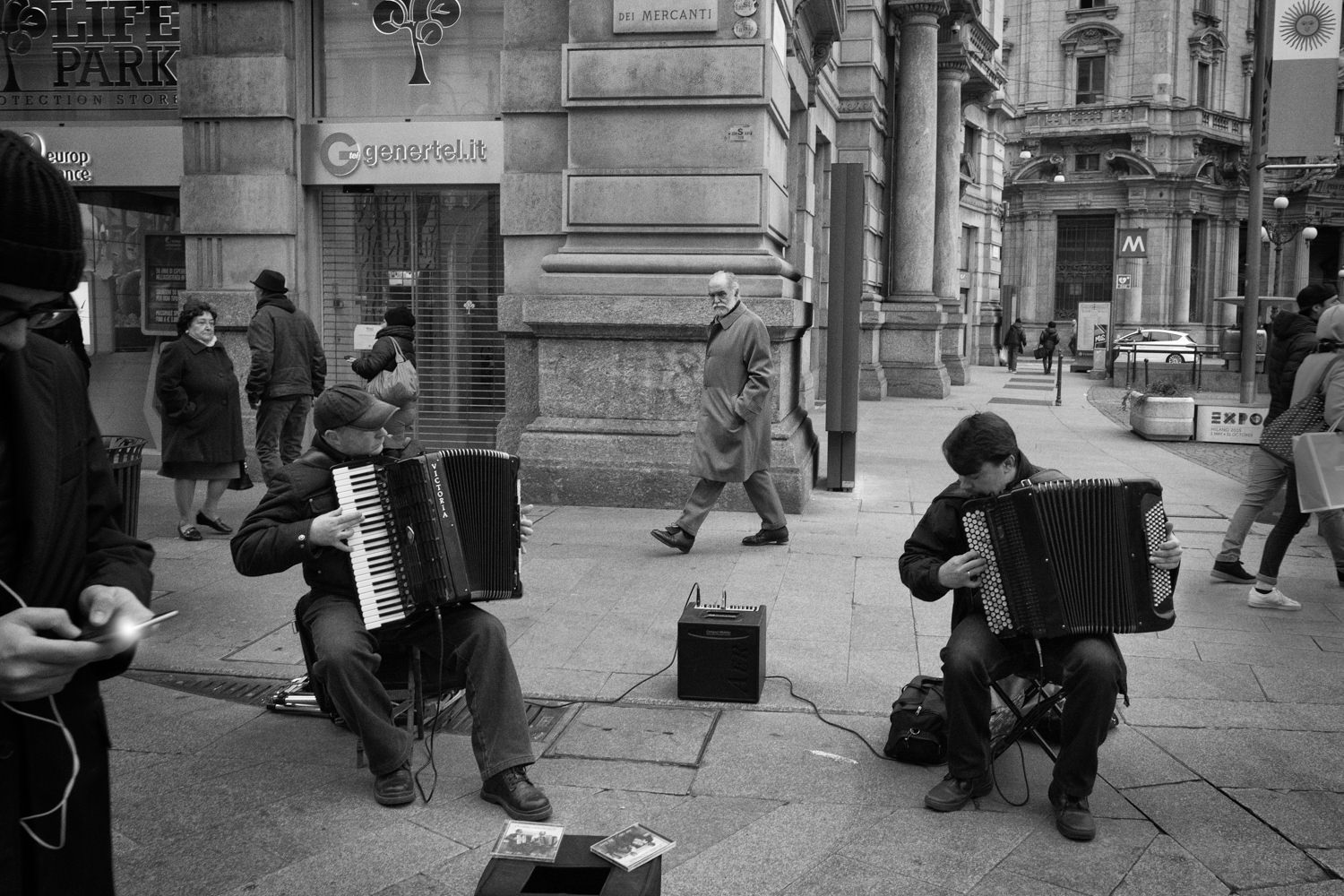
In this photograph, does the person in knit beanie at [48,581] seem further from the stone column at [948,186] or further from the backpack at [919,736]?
the stone column at [948,186]

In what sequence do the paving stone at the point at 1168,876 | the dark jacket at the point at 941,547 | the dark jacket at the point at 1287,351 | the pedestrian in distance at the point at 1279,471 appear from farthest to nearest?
the dark jacket at the point at 1287,351 < the pedestrian in distance at the point at 1279,471 < the dark jacket at the point at 941,547 < the paving stone at the point at 1168,876

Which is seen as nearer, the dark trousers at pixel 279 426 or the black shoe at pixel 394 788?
the black shoe at pixel 394 788

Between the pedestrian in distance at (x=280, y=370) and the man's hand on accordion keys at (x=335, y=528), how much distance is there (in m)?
5.62

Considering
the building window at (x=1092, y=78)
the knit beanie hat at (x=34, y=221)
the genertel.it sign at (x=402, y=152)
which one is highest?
the building window at (x=1092, y=78)

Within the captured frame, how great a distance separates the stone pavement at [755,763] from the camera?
13.3 feet

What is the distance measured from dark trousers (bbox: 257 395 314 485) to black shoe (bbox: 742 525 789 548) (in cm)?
371

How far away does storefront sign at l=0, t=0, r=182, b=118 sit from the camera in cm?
1244

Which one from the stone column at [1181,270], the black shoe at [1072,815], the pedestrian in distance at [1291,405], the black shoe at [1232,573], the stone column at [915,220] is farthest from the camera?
the stone column at [1181,270]

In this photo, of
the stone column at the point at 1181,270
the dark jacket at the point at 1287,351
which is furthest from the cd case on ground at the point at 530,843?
the stone column at the point at 1181,270

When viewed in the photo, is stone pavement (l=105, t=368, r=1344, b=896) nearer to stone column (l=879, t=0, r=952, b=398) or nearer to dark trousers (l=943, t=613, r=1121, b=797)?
dark trousers (l=943, t=613, r=1121, b=797)

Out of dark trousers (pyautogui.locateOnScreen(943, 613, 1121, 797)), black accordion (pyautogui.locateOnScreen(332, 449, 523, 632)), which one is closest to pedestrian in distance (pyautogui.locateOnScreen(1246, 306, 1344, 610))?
dark trousers (pyautogui.locateOnScreen(943, 613, 1121, 797))

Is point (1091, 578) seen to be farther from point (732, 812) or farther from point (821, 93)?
point (821, 93)

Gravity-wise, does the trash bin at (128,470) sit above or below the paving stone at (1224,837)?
above

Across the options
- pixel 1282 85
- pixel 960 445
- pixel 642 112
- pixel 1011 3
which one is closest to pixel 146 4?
pixel 642 112
